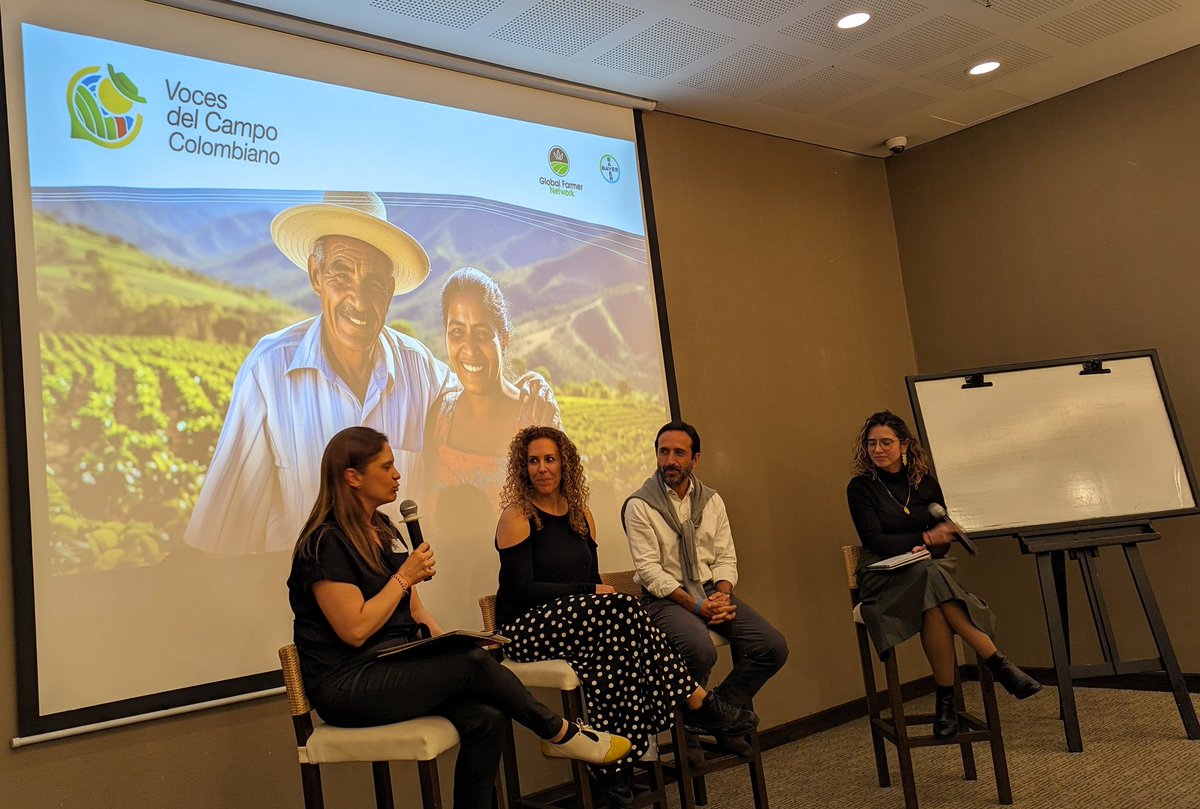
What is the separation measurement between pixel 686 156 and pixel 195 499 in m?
2.74

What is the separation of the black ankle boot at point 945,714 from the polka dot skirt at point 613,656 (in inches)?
38.1

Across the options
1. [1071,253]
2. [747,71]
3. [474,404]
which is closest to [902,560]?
[474,404]

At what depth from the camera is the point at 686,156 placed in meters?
4.60

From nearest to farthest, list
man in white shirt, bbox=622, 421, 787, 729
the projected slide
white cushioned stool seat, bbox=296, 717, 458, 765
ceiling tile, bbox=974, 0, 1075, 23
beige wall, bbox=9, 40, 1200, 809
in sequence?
white cushioned stool seat, bbox=296, 717, 458, 765 → the projected slide → man in white shirt, bbox=622, 421, 787, 729 → ceiling tile, bbox=974, 0, 1075, 23 → beige wall, bbox=9, 40, 1200, 809

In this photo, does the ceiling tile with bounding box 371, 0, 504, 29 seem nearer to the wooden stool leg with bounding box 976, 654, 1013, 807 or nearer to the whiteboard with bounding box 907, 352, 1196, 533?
the whiteboard with bounding box 907, 352, 1196, 533

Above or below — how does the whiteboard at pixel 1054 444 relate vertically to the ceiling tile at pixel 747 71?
below

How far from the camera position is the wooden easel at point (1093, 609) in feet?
12.0

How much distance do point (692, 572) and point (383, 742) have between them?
4.84 ft

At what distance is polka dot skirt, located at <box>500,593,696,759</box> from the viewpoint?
2861 mm

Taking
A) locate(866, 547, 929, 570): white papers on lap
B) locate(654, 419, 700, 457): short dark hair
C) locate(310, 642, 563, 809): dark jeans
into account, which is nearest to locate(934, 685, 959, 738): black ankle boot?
locate(866, 547, 929, 570): white papers on lap

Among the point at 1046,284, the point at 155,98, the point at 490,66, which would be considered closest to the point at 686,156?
the point at 490,66

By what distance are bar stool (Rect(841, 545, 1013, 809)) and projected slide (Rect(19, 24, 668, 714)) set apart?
3.52 ft

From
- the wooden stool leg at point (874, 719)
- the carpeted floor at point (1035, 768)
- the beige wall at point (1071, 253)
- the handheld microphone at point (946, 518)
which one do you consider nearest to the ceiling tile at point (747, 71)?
the beige wall at point (1071, 253)

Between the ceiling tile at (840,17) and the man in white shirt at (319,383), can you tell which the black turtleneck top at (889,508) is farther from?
the ceiling tile at (840,17)
